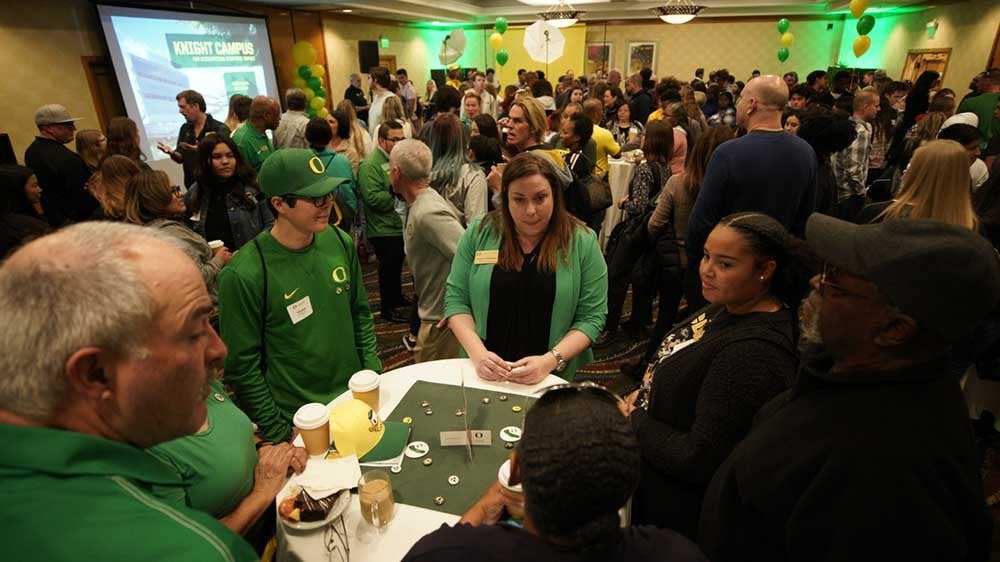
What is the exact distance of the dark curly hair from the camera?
0.73 metres

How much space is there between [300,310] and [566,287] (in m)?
1.00

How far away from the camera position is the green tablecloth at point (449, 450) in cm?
133

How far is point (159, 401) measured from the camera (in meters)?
0.78

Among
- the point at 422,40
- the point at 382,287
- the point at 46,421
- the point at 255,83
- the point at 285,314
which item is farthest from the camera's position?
the point at 422,40

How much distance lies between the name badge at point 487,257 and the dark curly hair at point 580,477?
1283 millimetres

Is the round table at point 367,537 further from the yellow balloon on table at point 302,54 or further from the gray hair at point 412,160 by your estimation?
the yellow balloon on table at point 302,54

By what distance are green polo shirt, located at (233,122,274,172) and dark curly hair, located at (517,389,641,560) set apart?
470cm

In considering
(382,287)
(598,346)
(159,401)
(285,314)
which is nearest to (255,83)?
(382,287)

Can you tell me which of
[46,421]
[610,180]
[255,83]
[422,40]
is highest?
[422,40]

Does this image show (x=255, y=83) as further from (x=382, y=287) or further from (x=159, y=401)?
(x=159, y=401)

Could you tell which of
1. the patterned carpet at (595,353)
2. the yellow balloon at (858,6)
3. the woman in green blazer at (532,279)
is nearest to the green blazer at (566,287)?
the woman in green blazer at (532,279)

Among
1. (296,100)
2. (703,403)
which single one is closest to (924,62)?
(296,100)

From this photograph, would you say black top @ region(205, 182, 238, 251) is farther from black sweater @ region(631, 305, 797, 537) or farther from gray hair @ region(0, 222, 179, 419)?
black sweater @ region(631, 305, 797, 537)

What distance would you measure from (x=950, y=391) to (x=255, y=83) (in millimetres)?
10413
